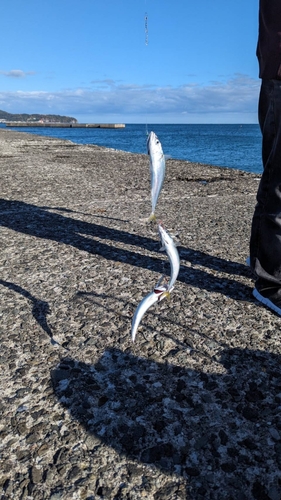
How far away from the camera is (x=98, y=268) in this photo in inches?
131

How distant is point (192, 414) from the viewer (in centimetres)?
173

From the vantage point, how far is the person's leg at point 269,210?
2.62 m

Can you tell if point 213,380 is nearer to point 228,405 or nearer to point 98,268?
point 228,405

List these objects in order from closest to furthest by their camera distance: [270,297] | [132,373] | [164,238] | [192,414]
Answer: [192,414] < [164,238] < [132,373] < [270,297]

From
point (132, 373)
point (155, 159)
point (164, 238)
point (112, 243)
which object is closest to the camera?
point (164, 238)

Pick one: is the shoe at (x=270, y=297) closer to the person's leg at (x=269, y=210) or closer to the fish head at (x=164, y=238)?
the person's leg at (x=269, y=210)

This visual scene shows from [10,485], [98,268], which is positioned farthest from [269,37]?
[10,485]

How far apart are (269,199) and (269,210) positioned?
0.07 m

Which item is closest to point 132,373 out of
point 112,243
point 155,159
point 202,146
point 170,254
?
point 170,254

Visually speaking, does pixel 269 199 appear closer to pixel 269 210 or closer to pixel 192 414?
pixel 269 210

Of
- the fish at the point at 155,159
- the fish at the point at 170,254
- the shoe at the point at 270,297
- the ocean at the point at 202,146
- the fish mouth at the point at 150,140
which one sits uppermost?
the fish mouth at the point at 150,140

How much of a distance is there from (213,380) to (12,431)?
3.02 ft

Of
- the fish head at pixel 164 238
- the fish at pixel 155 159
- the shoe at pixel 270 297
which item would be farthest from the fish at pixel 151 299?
the shoe at pixel 270 297

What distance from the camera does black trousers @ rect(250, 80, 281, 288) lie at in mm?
2619
